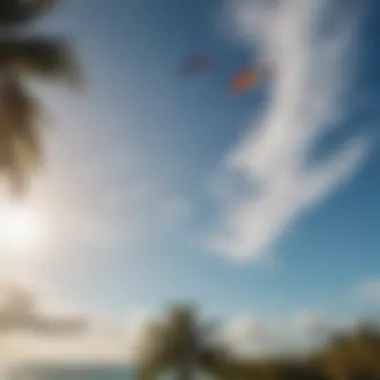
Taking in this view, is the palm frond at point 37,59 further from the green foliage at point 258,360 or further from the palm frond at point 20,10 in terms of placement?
the green foliage at point 258,360

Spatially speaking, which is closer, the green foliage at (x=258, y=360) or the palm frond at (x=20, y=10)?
the palm frond at (x=20, y=10)

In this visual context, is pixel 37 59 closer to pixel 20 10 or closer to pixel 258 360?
pixel 20 10

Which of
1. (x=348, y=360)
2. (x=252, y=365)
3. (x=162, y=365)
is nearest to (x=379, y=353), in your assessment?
(x=348, y=360)

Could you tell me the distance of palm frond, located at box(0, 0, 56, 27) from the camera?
24.9 ft

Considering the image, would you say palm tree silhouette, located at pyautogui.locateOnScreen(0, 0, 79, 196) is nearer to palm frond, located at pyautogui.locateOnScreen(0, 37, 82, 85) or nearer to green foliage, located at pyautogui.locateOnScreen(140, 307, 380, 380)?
palm frond, located at pyautogui.locateOnScreen(0, 37, 82, 85)

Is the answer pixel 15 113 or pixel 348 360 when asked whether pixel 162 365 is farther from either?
pixel 15 113

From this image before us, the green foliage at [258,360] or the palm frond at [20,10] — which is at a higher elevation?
the palm frond at [20,10]

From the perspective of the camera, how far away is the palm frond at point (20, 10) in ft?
24.9

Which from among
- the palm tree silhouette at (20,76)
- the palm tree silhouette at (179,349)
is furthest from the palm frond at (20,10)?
the palm tree silhouette at (179,349)

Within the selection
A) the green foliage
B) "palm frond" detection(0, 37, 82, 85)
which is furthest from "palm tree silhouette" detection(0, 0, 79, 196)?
the green foliage

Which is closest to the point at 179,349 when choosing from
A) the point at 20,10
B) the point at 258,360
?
the point at 258,360

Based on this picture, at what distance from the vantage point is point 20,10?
7.75 meters

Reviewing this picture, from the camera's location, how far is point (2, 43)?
798 cm

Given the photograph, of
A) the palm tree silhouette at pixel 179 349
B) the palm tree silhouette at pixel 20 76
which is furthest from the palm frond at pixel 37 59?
the palm tree silhouette at pixel 179 349
